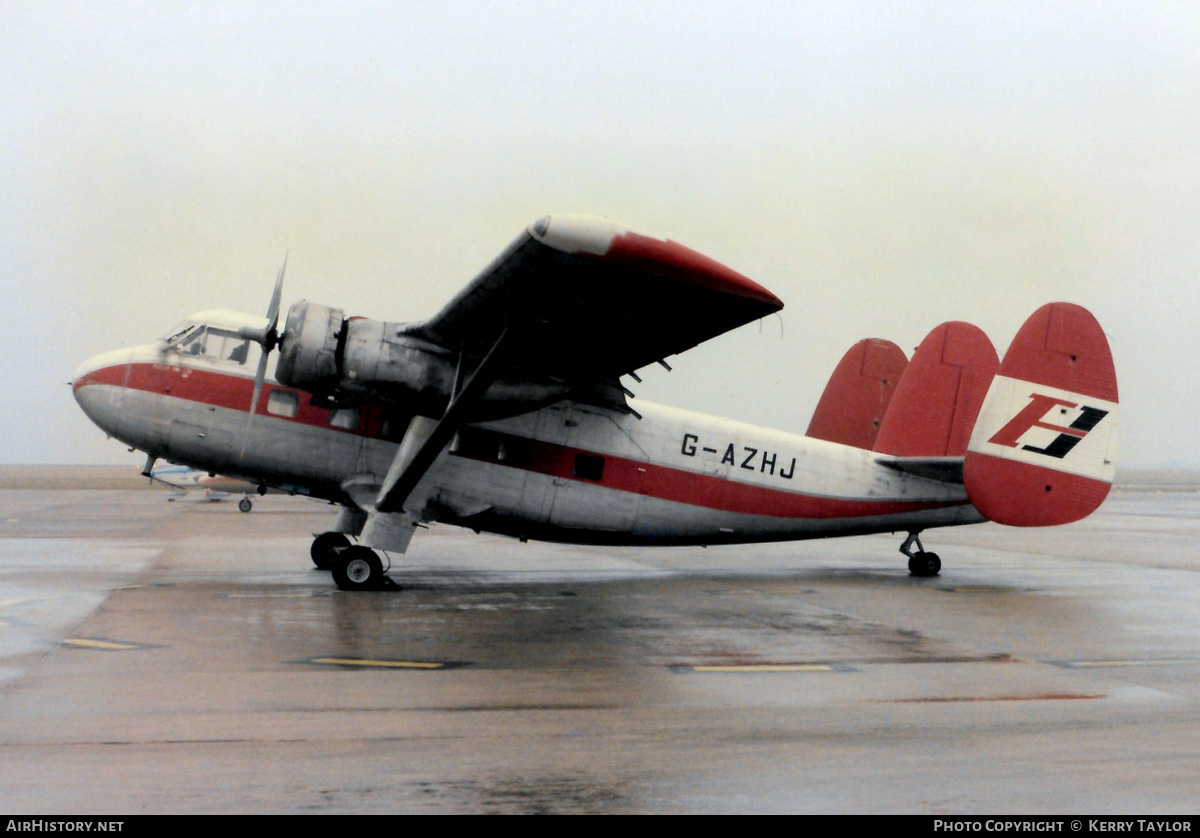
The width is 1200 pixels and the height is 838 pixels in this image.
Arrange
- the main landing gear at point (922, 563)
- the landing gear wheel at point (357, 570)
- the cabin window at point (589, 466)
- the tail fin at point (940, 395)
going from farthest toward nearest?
1. the tail fin at point (940, 395)
2. the main landing gear at point (922, 563)
3. the cabin window at point (589, 466)
4. the landing gear wheel at point (357, 570)

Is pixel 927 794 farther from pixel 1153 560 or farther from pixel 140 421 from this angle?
pixel 1153 560

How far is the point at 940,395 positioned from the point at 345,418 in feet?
34.1

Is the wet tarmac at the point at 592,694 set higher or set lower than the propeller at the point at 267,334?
lower

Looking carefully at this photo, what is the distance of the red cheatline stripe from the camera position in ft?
44.4

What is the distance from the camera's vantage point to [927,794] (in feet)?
16.9

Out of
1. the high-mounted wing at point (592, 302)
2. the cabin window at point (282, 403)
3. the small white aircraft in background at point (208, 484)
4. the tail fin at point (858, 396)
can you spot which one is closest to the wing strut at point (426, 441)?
the high-mounted wing at point (592, 302)

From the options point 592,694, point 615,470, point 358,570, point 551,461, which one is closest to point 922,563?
point 615,470

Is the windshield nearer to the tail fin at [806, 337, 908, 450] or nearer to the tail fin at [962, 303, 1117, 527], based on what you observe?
the tail fin at [806, 337, 908, 450]

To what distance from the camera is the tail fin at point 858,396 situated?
720 inches

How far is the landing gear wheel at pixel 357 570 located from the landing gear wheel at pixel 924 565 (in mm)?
9364

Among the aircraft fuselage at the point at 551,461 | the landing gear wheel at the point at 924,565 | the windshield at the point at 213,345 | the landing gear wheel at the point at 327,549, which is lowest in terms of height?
the landing gear wheel at the point at 327,549

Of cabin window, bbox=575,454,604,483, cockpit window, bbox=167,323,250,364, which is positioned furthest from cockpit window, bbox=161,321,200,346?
cabin window, bbox=575,454,604,483

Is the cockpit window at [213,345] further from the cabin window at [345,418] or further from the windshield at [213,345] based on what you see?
the cabin window at [345,418]

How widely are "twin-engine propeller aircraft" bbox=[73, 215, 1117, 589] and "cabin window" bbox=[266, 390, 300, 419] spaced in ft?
0.07
